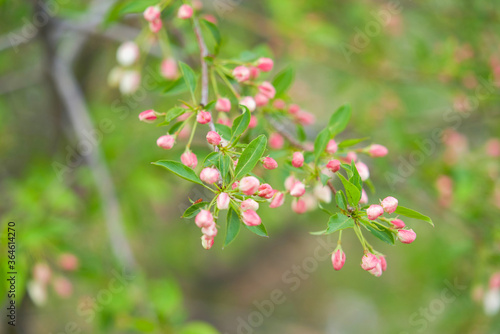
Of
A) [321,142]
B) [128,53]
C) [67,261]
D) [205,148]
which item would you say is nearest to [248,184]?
[321,142]

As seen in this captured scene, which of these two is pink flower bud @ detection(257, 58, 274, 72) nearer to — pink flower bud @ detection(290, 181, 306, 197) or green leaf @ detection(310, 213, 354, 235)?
pink flower bud @ detection(290, 181, 306, 197)

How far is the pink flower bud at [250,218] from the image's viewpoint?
89 centimetres

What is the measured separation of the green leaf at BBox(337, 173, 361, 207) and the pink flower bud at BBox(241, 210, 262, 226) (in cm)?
18

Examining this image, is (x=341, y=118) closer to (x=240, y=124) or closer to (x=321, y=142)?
(x=321, y=142)

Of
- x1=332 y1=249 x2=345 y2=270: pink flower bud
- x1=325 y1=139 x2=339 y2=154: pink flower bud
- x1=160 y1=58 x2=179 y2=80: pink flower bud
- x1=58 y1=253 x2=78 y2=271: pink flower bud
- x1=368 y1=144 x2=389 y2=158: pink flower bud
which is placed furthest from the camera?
x1=58 y1=253 x2=78 y2=271: pink flower bud

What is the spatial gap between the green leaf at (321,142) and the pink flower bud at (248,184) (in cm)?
23

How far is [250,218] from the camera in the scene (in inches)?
34.9

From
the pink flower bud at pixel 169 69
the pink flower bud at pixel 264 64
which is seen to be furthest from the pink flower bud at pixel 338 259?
the pink flower bud at pixel 169 69

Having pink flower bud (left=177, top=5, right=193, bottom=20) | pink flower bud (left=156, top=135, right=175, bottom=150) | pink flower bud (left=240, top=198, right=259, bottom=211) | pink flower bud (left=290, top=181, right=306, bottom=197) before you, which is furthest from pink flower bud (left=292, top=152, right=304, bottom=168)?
pink flower bud (left=177, top=5, right=193, bottom=20)

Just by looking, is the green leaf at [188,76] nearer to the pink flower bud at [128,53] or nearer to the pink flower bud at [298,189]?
the pink flower bud at [298,189]

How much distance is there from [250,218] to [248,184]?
0.07 m

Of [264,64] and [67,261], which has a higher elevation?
[264,64]

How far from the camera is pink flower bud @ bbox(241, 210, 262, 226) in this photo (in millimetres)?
886

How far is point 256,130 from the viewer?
121 cm
